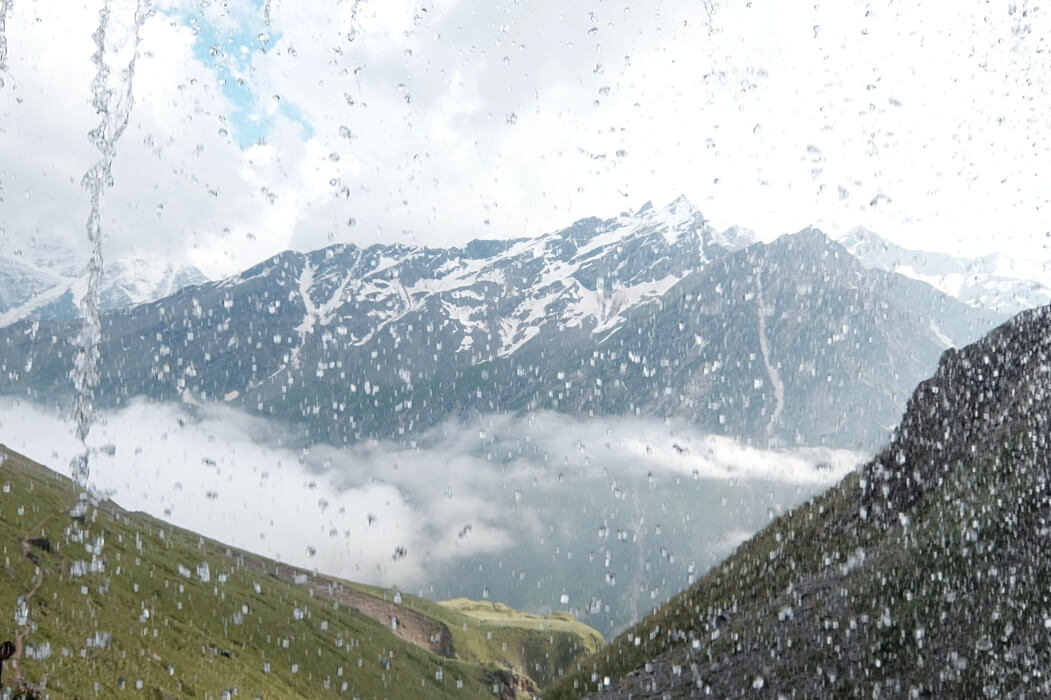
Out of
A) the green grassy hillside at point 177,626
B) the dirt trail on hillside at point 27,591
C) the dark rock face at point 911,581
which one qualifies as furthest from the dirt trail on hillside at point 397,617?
the dark rock face at point 911,581

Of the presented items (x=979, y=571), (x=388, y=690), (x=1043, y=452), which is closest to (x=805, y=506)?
(x=1043, y=452)

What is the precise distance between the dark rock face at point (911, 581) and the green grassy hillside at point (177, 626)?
120 feet

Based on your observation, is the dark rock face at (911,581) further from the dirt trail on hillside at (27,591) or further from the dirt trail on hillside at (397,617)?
the dirt trail on hillside at (397,617)

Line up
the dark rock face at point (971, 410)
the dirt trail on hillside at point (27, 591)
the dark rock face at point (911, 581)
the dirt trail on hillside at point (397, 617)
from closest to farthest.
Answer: the dark rock face at point (911, 581)
the dirt trail on hillside at point (27, 591)
the dark rock face at point (971, 410)
the dirt trail on hillside at point (397, 617)

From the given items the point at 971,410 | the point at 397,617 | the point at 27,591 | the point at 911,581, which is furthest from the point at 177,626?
the point at 397,617

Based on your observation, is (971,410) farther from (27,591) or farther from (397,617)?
(397,617)

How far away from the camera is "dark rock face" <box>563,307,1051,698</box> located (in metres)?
39.7

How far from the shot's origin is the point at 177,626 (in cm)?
8512

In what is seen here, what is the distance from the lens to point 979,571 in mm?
45656

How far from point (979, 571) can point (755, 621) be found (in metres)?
14.3

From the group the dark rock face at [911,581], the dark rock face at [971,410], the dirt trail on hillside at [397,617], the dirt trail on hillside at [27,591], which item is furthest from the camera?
the dirt trail on hillside at [397,617]

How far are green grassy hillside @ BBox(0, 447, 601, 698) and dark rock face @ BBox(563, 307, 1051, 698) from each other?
3656 cm

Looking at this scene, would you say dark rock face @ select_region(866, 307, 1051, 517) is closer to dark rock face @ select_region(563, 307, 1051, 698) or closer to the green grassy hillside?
dark rock face @ select_region(563, 307, 1051, 698)

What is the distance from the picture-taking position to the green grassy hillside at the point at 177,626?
60.6m
